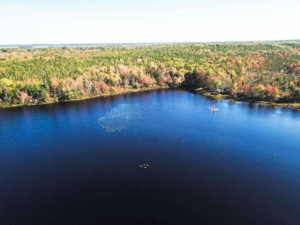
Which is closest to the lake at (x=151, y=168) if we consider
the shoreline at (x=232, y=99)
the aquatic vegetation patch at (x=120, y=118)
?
the aquatic vegetation patch at (x=120, y=118)

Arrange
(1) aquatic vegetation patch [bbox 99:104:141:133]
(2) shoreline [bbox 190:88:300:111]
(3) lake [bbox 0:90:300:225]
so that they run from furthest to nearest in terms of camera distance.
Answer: (2) shoreline [bbox 190:88:300:111], (1) aquatic vegetation patch [bbox 99:104:141:133], (3) lake [bbox 0:90:300:225]

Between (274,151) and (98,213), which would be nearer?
(98,213)

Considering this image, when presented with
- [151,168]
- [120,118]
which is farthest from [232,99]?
[151,168]

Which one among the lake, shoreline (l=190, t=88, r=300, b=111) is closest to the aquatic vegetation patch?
the lake

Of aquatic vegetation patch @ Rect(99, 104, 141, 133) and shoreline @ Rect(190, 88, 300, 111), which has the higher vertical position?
shoreline @ Rect(190, 88, 300, 111)

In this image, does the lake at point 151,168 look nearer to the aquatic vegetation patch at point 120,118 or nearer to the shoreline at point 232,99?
the aquatic vegetation patch at point 120,118

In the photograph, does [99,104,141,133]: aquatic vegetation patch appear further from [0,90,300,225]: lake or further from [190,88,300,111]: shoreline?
[190,88,300,111]: shoreline

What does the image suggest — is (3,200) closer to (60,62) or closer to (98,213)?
(98,213)

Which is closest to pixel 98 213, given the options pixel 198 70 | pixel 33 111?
pixel 33 111
